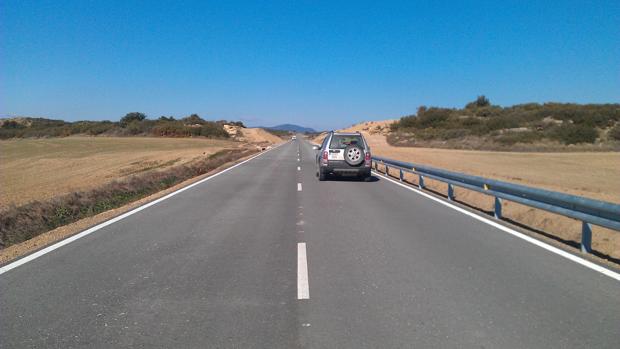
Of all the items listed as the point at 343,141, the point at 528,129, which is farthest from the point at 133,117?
the point at 343,141

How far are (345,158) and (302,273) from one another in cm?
1167

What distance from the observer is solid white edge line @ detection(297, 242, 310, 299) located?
206 inches

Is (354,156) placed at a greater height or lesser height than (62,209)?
greater

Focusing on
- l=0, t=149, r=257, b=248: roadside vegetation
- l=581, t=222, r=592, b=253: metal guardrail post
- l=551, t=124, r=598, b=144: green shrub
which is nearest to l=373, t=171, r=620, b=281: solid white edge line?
l=581, t=222, r=592, b=253: metal guardrail post

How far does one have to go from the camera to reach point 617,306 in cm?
487

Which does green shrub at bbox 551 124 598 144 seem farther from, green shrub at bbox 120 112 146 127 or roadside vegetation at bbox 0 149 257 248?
green shrub at bbox 120 112 146 127

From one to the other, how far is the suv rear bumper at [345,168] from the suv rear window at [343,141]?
0.65 meters

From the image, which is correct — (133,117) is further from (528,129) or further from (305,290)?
(305,290)

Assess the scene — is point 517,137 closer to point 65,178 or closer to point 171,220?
point 65,178

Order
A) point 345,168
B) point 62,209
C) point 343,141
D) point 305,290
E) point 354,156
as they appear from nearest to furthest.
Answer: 1. point 305,290
2. point 62,209
3. point 354,156
4. point 345,168
5. point 343,141

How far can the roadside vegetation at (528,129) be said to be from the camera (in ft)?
162

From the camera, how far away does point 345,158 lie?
17422 mm

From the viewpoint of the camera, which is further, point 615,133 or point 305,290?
point 615,133

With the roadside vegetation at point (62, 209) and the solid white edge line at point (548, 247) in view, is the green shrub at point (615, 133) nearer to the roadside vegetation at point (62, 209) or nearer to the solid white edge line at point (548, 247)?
the solid white edge line at point (548, 247)
